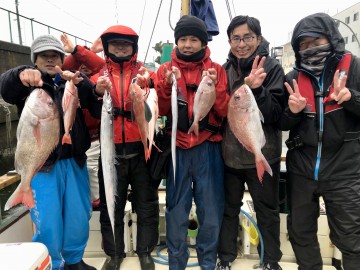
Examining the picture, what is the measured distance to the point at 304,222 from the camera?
283 centimetres

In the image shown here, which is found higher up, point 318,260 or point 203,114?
point 203,114

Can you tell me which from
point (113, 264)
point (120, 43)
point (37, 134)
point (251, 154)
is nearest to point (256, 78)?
point (251, 154)

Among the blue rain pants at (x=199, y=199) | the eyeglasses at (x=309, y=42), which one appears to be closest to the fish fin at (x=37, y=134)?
the blue rain pants at (x=199, y=199)

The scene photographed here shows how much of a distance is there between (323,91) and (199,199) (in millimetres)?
1667

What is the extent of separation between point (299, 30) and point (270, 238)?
7.20ft

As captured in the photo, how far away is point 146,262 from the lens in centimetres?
331

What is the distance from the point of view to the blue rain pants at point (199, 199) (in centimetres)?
303

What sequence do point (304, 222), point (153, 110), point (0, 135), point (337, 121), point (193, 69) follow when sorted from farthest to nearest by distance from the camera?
point (0, 135) → point (193, 69) → point (304, 222) → point (337, 121) → point (153, 110)

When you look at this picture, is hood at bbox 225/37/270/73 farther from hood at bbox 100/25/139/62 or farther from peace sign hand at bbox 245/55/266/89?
hood at bbox 100/25/139/62

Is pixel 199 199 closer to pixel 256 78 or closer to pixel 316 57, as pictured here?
pixel 256 78

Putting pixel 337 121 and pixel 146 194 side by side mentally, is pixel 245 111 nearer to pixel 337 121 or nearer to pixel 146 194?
pixel 337 121

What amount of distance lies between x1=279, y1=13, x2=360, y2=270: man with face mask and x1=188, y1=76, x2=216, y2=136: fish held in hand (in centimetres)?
75

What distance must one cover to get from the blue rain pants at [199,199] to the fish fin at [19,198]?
4.47 ft

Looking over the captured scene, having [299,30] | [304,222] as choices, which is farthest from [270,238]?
[299,30]
